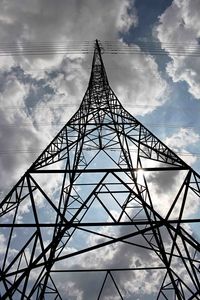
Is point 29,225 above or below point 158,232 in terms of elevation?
above

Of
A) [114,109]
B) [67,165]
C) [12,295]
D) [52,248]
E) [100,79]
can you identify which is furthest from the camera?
[100,79]

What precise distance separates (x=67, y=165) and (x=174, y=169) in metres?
4.74

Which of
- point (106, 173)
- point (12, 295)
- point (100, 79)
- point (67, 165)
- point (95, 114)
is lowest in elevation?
point (12, 295)

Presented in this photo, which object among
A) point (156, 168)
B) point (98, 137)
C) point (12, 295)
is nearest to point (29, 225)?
point (12, 295)

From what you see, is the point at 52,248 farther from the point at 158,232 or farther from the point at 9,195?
the point at 158,232

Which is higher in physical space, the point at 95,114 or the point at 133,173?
the point at 95,114

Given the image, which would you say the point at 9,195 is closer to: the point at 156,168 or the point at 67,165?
the point at 67,165

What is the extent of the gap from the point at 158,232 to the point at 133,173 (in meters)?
2.48

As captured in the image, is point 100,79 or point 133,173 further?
point 100,79

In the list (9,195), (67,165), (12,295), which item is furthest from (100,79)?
(12,295)

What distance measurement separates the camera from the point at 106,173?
1134 cm

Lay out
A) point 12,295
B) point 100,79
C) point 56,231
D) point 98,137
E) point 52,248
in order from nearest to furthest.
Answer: point 12,295 → point 52,248 → point 56,231 → point 98,137 → point 100,79

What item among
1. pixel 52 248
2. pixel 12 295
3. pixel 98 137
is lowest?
pixel 12 295

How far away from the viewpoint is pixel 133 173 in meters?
11.4
